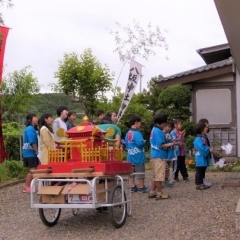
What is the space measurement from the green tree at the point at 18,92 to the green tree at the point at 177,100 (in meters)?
13.5

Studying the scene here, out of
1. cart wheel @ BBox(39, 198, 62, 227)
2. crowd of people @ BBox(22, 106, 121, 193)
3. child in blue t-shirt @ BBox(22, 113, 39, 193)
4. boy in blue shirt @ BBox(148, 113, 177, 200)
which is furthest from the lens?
child in blue t-shirt @ BBox(22, 113, 39, 193)

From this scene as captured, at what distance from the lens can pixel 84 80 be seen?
2423cm

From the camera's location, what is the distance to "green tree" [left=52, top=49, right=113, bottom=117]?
24.2 m

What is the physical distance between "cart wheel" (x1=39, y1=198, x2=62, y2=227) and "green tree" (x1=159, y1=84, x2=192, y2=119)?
314 inches

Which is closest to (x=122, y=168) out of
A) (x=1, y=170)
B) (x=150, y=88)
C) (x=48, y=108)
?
(x=1, y=170)

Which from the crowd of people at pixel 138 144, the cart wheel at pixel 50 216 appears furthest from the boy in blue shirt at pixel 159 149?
A: the cart wheel at pixel 50 216

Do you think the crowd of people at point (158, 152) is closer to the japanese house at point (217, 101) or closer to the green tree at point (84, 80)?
the japanese house at point (217, 101)

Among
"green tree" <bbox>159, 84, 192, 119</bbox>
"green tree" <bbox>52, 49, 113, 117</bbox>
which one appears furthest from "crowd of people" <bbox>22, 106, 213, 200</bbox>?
"green tree" <bbox>52, 49, 113, 117</bbox>

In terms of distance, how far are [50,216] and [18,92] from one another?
20.6 meters

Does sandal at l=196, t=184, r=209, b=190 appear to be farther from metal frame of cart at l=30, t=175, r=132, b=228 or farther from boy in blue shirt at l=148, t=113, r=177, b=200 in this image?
metal frame of cart at l=30, t=175, r=132, b=228

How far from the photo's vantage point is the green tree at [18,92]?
1047 inches

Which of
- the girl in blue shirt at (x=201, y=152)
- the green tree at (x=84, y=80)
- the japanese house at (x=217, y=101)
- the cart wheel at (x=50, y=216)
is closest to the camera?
the cart wheel at (x=50, y=216)

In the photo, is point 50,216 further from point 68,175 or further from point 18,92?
point 18,92

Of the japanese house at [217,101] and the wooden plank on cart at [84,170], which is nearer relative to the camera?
the wooden plank on cart at [84,170]
